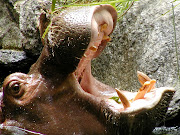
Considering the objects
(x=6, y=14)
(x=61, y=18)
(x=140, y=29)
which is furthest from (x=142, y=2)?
(x=6, y=14)

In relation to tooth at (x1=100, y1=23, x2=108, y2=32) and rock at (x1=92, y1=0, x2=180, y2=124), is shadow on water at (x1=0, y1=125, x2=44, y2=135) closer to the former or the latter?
tooth at (x1=100, y1=23, x2=108, y2=32)

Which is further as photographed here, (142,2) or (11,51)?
(11,51)

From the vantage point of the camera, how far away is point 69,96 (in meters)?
1.75

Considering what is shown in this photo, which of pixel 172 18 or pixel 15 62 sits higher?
pixel 172 18

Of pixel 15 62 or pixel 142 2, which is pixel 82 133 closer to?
pixel 142 2

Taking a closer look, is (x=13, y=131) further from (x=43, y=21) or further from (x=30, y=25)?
(x=30, y=25)

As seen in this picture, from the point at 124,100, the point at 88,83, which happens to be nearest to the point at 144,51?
the point at 88,83

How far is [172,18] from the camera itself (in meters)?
2.22

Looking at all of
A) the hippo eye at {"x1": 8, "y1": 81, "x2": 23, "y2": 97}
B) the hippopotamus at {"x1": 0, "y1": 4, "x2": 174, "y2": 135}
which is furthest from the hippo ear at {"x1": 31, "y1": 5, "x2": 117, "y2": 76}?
the hippo eye at {"x1": 8, "y1": 81, "x2": 23, "y2": 97}

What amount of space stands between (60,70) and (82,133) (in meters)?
0.34

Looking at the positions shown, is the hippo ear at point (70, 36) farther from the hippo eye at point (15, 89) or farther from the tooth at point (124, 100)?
the tooth at point (124, 100)

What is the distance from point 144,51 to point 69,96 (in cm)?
83

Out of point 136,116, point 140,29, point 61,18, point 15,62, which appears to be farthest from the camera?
point 15,62

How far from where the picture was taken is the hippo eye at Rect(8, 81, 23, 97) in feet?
5.76
